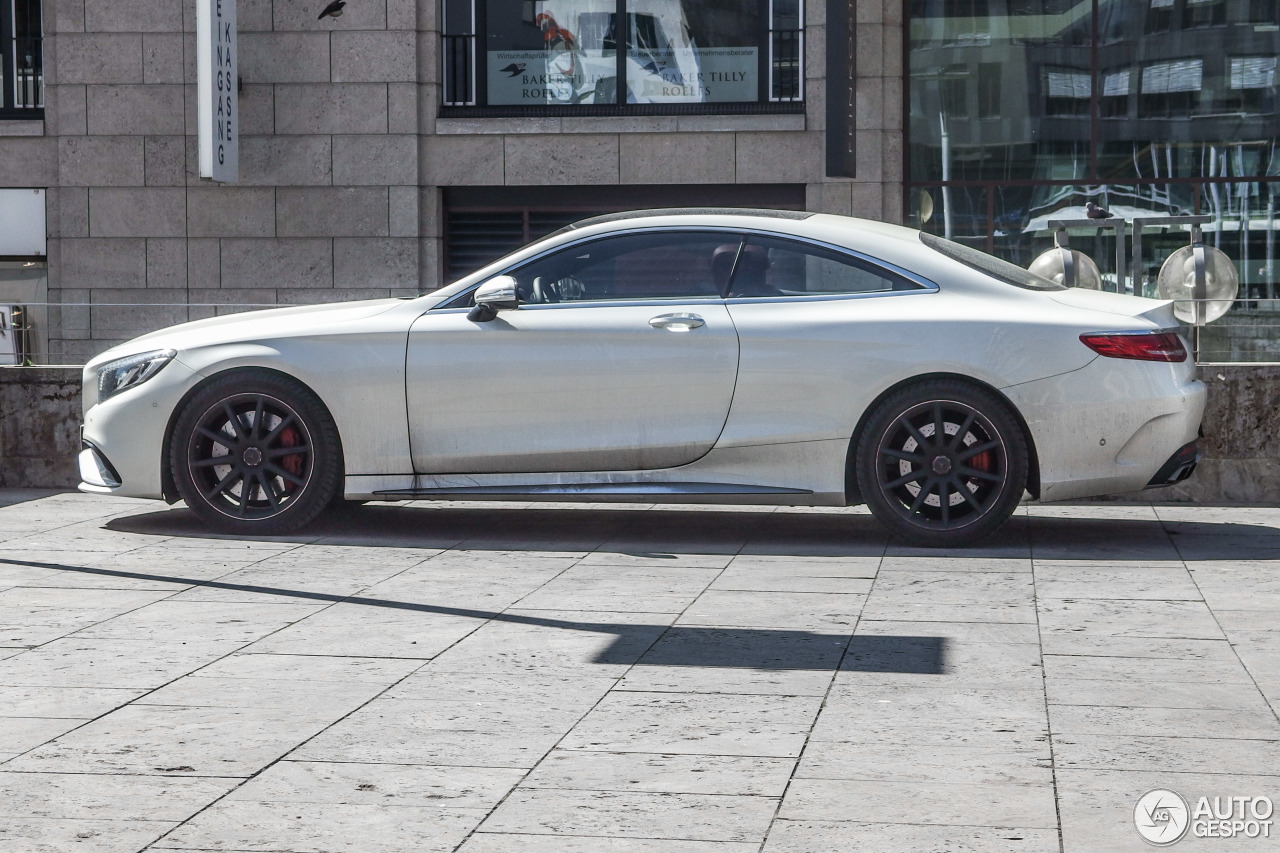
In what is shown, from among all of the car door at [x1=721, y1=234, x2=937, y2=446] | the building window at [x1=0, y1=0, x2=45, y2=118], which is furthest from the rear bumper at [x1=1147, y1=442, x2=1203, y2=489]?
the building window at [x1=0, y1=0, x2=45, y2=118]

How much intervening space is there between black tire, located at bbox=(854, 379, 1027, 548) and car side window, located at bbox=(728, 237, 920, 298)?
60 centimetres

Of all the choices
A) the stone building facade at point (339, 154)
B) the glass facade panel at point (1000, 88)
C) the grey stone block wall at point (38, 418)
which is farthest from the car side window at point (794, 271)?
the glass facade panel at point (1000, 88)

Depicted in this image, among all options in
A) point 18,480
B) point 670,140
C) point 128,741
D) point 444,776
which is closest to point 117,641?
point 128,741

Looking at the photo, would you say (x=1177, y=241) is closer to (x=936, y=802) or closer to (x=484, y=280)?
(x=484, y=280)

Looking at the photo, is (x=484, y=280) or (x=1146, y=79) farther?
(x=1146, y=79)

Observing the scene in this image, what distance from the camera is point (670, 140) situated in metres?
17.0

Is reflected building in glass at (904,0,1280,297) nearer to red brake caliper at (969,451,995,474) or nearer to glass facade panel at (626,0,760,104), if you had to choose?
glass facade panel at (626,0,760,104)

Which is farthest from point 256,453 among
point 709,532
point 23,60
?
point 23,60

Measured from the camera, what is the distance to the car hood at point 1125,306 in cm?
756

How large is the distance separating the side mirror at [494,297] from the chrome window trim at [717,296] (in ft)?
0.39

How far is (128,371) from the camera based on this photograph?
819 centimetres

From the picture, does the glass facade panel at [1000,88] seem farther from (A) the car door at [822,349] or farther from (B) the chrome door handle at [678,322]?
(B) the chrome door handle at [678,322]

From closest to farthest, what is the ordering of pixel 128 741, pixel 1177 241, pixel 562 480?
pixel 128 741, pixel 562 480, pixel 1177 241

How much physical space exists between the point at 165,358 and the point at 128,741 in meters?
4.05
